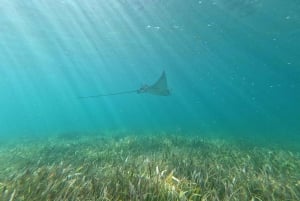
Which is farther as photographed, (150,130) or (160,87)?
(150,130)

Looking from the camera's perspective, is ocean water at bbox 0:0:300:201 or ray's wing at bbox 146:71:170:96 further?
ray's wing at bbox 146:71:170:96

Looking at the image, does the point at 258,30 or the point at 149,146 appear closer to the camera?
the point at 149,146

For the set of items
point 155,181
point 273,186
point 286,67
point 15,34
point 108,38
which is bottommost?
point 286,67

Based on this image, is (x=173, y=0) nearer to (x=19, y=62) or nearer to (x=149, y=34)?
(x=149, y=34)

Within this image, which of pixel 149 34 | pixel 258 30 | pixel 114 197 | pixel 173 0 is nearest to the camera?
pixel 114 197

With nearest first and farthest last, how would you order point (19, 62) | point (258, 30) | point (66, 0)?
point (66, 0) < point (258, 30) < point (19, 62)

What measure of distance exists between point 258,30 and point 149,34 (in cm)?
1199

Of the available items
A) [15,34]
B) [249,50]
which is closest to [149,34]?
[249,50]

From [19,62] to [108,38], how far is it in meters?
26.8

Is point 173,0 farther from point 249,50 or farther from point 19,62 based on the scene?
point 19,62

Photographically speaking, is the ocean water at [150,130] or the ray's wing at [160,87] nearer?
the ocean water at [150,130]

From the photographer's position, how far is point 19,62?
54188 millimetres

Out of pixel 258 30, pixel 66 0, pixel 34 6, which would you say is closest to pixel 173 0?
pixel 66 0

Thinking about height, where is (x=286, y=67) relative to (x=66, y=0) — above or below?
below
